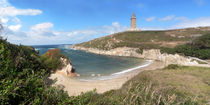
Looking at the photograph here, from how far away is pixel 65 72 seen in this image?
2322 cm

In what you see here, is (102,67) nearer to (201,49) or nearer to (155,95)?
(201,49)

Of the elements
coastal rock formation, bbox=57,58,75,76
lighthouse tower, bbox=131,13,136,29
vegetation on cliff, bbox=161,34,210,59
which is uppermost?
lighthouse tower, bbox=131,13,136,29

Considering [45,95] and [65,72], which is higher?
[45,95]

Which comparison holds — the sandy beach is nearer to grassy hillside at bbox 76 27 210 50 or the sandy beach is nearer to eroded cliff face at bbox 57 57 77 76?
eroded cliff face at bbox 57 57 77 76

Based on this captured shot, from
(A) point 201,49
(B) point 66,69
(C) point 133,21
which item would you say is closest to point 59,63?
(B) point 66,69

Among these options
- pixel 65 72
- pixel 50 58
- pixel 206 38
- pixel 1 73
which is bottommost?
pixel 65 72

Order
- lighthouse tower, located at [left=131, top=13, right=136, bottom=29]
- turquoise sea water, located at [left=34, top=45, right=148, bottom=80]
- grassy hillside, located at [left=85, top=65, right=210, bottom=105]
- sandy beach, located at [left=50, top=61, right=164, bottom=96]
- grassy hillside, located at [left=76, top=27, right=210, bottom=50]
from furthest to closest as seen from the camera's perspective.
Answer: lighthouse tower, located at [left=131, top=13, right=136, bottom=29] < grassy hillside, located at [left=76, top=27, right=210, bottom=50] < turquoise sea water, located at [left=34, top=45, right=148, bottom=80] < sandy beach, located at [left=50, top=61, right=164, bottom=96] < grassy hillside, located at [left=85, top=65, right=210, bottom=105]

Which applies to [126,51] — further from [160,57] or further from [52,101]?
[52,101]

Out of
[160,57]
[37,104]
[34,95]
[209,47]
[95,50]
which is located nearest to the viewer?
[37,104]

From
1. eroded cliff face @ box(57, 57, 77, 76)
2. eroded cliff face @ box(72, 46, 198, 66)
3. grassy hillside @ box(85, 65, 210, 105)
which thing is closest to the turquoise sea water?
eroded cliff face @ box(57, 57, 77, 76)

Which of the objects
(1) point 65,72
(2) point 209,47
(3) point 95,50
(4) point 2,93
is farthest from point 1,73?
(3) point 95,50

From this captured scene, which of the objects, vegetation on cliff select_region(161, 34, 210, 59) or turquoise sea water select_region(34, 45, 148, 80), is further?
vegetation on cliff select_region(161, 34, 210, 59)

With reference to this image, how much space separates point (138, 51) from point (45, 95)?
2293 inches

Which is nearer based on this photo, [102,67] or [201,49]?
[201,49]
